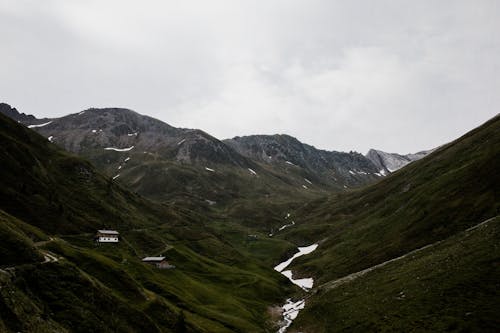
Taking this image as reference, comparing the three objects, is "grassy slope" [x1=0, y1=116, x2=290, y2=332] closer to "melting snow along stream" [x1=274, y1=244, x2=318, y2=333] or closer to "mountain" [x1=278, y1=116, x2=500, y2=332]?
"melting snow along stream" [x1=274, y1=244, x2=318, y2=333]

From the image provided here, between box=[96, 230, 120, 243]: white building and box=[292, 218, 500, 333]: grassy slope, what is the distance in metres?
72.5

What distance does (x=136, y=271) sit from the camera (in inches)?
4109

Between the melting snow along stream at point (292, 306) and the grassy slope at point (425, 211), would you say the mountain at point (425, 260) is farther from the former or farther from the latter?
the melting snow along stream at point (292, 306)

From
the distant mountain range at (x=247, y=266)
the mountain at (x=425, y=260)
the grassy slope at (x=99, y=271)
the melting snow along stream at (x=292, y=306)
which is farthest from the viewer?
the melting snow along stream at (x=292, y=306)

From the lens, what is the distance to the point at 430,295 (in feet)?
197

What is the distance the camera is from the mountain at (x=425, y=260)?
55.3 m

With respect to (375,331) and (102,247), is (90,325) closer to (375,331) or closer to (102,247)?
(375,331)

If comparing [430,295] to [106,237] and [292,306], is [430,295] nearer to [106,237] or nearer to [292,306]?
[292,306]

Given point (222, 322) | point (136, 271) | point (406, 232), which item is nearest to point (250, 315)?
point (222, 322)

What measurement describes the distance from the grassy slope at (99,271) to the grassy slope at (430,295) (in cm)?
2365

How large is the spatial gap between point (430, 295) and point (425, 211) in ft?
191

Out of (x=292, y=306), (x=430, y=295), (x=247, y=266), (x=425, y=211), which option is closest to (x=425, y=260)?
(x=430, y=295)

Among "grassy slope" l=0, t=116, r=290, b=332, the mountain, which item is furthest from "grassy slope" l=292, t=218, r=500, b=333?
"grassy slope" l=0, t=116, r=290, b=332

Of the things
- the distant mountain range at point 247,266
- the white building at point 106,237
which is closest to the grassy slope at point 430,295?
the distant mountain range at point 247,266
